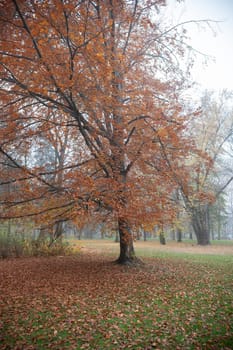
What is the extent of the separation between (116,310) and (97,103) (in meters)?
6.20

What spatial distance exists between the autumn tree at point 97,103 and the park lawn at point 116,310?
1.98 meters

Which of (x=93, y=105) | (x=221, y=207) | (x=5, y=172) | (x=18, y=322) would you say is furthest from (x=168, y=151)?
(x=221, y=207)

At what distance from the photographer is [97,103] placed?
8.94 metres

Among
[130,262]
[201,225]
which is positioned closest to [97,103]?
[130,262]

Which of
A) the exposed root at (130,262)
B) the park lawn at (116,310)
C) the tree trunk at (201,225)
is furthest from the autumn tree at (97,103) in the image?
the tree trunk at (201,225)

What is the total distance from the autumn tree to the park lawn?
6.51 ft

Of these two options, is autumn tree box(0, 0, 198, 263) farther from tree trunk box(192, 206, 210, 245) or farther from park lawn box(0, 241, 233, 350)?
tree trunk box(192, 206, 210, 245)

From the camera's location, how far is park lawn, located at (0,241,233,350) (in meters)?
4.29

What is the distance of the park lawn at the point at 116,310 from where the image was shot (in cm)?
429

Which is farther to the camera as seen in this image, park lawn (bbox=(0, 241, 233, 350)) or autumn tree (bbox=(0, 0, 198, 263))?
autumn tree (bbox=(0, 0, 198, 263))

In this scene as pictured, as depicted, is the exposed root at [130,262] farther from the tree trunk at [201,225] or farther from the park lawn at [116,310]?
the tree trunk at [201,225]

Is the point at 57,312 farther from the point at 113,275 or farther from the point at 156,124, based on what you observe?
the point at 156,124

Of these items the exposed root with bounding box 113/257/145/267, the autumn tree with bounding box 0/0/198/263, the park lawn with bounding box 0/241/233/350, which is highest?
the autumn tree with bounding box 0/0/198/263

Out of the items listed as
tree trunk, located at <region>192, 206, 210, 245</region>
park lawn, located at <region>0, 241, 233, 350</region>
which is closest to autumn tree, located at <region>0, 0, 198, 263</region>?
park lawn, located at <region>0, 241, 233, 350</region>
